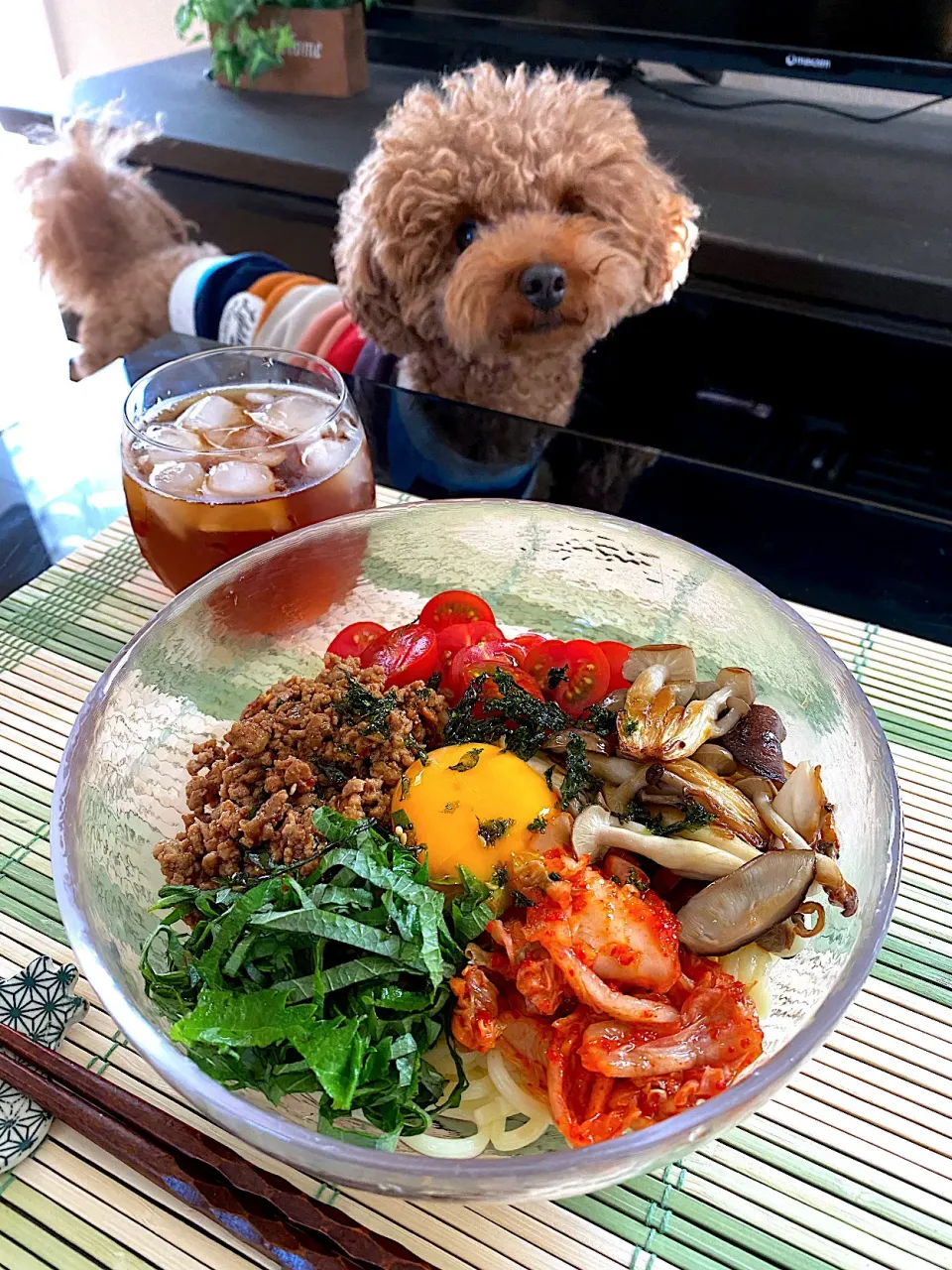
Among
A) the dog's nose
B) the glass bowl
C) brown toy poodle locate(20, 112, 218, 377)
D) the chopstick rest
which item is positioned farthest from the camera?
brown toy poodle locate(20, 112, 218, 377)

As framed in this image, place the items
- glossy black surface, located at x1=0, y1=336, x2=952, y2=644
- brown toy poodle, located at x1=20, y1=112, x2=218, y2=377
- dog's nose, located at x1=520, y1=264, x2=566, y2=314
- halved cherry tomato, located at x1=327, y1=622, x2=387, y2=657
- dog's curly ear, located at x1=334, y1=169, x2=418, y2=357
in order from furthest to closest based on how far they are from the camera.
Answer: brown toy poodle, located at x1=20, y1=112, x2=218, y2=377 < dog's curly ear, located at x1=334, y1=169, x2=418, y2=357 < dog's nose, located at x1=520, y1=264, x2=566, y2=314 < glossy black surface, located at x1=0, y1=336, x2=952, y2=644 < halved cherry tomato, located at x1=327, y1=622, x2=387, y2=657

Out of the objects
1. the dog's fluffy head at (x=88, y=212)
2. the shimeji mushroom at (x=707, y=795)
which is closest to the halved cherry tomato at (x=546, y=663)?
the shimeji mushroom at (x=707, y=795)

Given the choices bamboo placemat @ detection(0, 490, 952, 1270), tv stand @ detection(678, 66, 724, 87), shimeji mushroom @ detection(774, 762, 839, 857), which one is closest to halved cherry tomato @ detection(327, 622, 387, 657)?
bamboo placemat @ detection(0, 490, 952, 1270)

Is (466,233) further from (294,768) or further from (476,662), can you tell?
(294,768)

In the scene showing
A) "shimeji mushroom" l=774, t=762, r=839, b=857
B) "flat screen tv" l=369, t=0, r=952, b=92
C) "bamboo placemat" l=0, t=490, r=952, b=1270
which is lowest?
"bamboo placemat" l=0, t=490, r=952, b=1270

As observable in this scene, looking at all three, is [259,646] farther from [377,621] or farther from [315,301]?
[315,301]

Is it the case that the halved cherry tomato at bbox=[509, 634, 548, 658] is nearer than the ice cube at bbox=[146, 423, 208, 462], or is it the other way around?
the halved cherry tomato at bbox=[509, 634, 548, 658]

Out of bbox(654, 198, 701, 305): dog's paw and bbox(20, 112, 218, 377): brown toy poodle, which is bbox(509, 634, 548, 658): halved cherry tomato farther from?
bbox(20, 112, 218, 377): brown toy poodle
